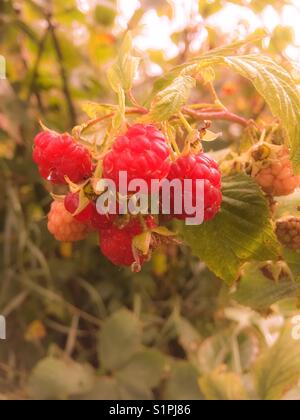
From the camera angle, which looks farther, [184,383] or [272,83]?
[184,383]

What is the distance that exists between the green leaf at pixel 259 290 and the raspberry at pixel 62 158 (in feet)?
0.73

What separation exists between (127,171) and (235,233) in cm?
13

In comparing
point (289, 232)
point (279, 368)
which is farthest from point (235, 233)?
point (279, 368)

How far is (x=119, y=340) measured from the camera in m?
0.90

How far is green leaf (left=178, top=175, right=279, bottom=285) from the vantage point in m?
0.42

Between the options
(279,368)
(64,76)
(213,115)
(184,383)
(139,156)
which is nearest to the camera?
(139,156)

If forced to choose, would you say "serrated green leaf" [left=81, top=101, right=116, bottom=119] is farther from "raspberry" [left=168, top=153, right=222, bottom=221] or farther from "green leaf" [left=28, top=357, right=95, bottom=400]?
"green leaf" [left=28, top=357, right=95, bottom=400]

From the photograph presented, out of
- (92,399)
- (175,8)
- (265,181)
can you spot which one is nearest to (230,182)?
(265,181)

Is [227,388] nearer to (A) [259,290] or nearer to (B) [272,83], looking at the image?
(A) [259,290]

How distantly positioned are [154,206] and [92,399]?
56 centimetres

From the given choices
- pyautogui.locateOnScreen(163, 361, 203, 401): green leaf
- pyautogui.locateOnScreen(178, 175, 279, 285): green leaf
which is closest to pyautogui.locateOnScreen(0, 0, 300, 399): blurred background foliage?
pyautogui.locateOnScreen(163, 361, 203, 401): green leaf

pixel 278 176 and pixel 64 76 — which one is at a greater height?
pixel 64 76

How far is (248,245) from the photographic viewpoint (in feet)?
1.41
